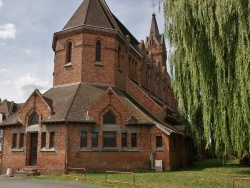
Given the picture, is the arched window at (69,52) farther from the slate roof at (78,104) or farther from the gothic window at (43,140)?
the gothic window at (43,140)

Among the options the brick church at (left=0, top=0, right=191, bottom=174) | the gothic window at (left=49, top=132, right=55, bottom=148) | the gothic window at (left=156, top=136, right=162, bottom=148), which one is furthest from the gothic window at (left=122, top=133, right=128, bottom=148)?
the gothic window at (left=49, top=132, right=55, bottom=148)

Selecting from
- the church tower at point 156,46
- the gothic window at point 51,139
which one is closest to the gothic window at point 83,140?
the gothic window at point 51,139

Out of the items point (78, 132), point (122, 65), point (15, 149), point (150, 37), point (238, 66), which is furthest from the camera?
point (150, 37)

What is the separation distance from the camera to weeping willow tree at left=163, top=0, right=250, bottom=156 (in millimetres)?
11391

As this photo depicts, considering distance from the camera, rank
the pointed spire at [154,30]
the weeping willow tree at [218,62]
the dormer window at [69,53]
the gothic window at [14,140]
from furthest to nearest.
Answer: the pointed spire at [154,30]
the dormer window at [69,53]
the gothic window at [14,140]
the weeping willow tree at [218,62]

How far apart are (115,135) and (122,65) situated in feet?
27.2

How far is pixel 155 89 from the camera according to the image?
126ft

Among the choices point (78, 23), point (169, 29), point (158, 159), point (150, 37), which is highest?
point (150, 37)

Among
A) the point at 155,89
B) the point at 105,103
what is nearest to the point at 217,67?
the point at 105,103

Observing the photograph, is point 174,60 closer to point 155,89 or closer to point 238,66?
point 238,66

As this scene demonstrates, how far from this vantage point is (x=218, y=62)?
1201 cm

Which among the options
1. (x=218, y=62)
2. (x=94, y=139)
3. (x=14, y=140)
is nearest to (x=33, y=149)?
(x=14, y=140)

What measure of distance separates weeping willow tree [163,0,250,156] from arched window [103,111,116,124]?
333 inches

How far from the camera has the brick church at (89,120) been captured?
2027 centimetres
